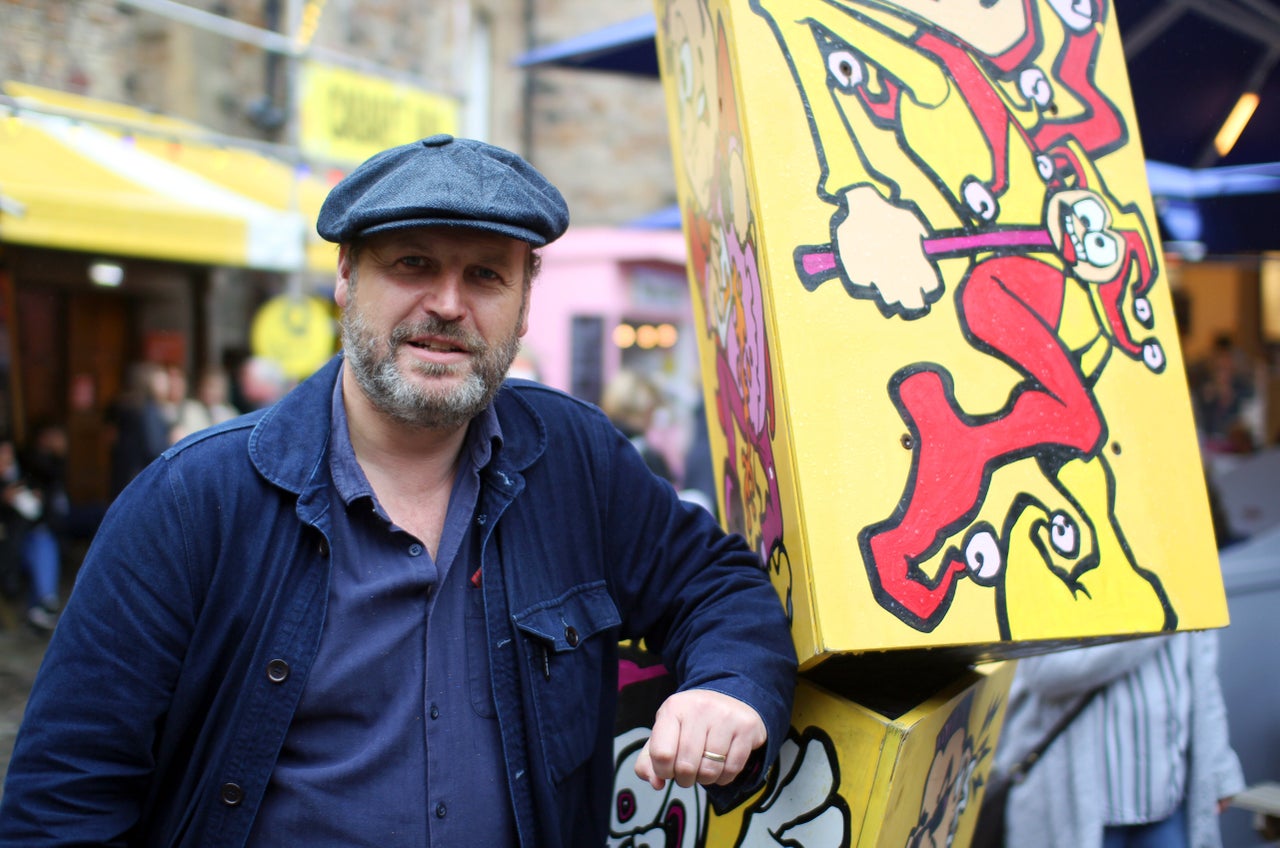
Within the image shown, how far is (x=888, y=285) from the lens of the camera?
157 cm

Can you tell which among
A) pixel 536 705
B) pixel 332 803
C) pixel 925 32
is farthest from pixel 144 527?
pixel 925 32

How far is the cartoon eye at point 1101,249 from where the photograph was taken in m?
→ 1.73

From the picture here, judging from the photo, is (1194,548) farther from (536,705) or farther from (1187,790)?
(1187,790)

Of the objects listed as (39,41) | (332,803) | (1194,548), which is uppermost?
(39,41)

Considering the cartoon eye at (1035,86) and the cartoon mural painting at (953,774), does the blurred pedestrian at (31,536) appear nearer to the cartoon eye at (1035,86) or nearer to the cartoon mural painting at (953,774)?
the cartoon mural painting at (953,774)

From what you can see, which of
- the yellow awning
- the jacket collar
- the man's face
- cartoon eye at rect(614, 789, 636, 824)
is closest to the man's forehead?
the man's face

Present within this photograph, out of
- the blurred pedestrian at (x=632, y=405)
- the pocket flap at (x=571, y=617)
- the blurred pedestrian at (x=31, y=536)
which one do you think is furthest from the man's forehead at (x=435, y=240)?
the blurred pedestrian at (x=31, y=536)

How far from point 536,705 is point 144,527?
550mm

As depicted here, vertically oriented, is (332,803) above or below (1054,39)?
below

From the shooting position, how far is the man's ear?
5.11 feet

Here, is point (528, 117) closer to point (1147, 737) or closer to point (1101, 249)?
point (1147, 737)

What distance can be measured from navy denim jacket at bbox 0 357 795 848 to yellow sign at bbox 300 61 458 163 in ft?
20.2

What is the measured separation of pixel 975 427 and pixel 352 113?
6711 mm

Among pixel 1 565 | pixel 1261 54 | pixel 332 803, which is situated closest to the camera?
pixel 332 803
